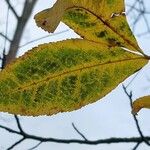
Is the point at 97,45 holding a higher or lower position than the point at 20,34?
higher

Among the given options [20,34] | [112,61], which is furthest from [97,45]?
[20,34]

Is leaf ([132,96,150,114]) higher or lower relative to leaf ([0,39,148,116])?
lower

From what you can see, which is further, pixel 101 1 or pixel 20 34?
pixel 20 34

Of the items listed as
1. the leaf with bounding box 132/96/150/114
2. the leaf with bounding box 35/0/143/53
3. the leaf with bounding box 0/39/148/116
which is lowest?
the leaf with bounding box 132/96/150/114

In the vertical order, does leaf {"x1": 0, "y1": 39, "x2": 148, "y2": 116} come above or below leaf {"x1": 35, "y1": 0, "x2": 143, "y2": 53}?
below

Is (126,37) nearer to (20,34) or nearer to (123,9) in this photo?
(123,9)
